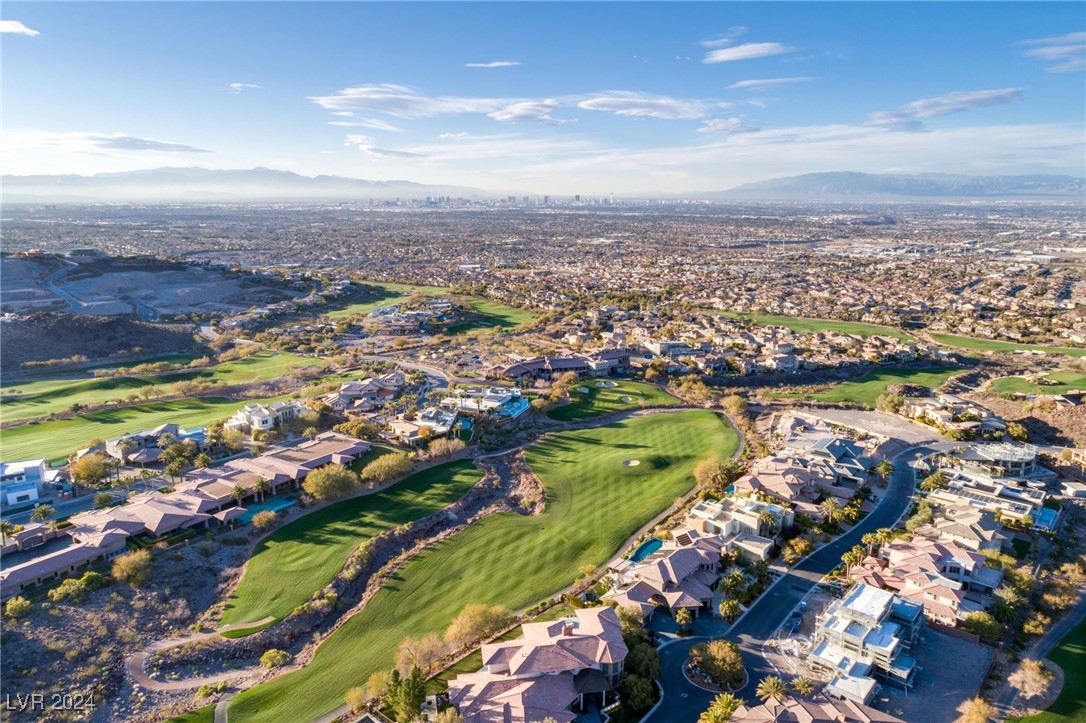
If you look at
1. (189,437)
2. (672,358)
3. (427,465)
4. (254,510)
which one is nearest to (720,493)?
(427,465)

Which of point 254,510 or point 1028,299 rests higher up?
point 1028,299

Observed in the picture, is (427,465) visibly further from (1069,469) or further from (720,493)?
(1069,469)

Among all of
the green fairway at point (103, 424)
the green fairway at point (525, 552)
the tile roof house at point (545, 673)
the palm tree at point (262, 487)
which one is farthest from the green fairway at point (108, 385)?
the tile roof house at point (545, 673)

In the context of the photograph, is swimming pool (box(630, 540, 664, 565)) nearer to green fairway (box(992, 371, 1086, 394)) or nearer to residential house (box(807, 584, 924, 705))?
residential house (box(807, 584, 924, 705))

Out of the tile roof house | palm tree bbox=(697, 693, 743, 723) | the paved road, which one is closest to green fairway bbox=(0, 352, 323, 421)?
the tile roof house

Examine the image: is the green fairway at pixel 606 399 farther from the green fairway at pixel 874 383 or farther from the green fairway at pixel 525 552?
the green fairway at pixel 874 383

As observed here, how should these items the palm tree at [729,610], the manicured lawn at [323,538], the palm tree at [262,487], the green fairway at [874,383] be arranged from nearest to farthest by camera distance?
the palm tree at [729,610], the manicured lawn at [323,538], the palm tree at [262,487], the green fairway at [874,383]
